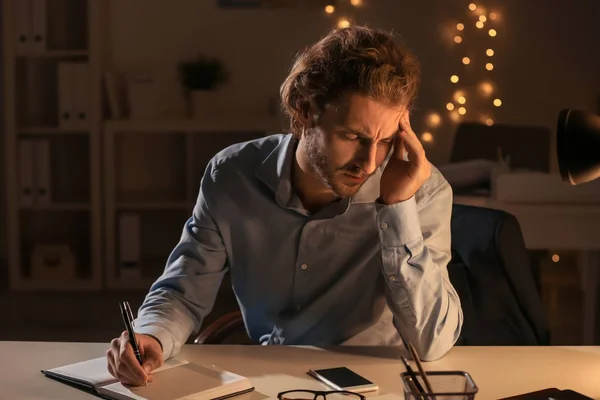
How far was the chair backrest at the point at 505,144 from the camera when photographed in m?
4.52

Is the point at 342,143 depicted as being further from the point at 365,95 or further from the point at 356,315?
the point at 356,315

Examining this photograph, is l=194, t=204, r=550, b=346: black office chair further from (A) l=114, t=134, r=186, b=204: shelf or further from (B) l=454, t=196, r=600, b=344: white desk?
(A) l=114, t=134, r=186, b=204: shelf

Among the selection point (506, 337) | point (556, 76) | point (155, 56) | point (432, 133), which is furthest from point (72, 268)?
point (506, 337)

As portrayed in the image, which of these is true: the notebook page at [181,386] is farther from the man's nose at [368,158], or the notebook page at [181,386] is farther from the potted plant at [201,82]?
the potted plant at [201,82]

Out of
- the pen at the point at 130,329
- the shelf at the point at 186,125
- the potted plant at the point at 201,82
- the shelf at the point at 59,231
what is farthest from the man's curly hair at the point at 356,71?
the shelf at the point at 59,231

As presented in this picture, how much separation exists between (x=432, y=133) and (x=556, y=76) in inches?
29.2

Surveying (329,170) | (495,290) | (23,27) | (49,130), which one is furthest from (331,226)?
(23,27)

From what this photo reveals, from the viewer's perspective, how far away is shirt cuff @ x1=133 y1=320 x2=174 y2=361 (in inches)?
62.4

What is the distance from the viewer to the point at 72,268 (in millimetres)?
4809

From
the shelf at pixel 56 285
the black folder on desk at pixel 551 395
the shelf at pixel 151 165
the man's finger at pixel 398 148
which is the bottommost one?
the shelf at pixel 56 285

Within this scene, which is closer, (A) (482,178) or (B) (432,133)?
(A) (482,178)

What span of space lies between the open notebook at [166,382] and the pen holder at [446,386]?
30cm

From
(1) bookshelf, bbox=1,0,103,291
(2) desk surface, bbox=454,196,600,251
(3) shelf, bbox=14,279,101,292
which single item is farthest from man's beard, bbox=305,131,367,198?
(3) shelf, bbox=14,279,101,292

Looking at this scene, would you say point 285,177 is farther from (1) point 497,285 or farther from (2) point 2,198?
(2) point 2,198
